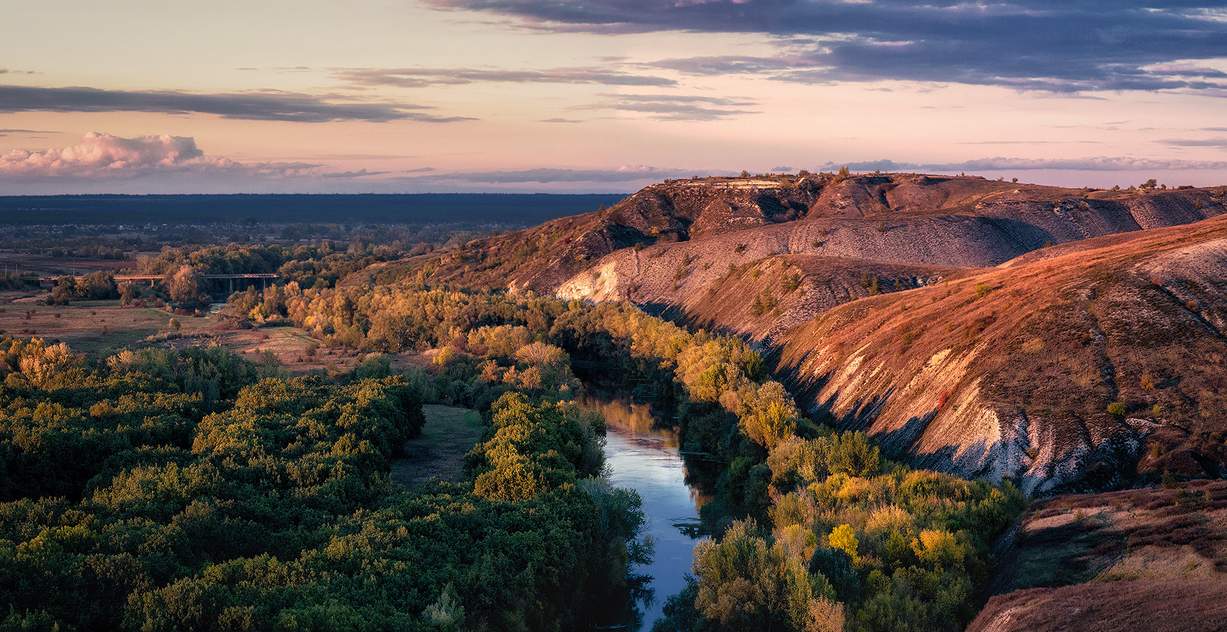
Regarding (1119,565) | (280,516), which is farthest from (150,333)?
(1119,565)

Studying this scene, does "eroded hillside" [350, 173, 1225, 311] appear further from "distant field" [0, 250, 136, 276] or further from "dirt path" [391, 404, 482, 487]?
"dirt path" [391, 404, 482, 487]

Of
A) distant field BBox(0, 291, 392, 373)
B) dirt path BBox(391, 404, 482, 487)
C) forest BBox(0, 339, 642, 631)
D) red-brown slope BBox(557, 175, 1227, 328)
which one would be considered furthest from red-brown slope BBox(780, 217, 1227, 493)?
distant field BBox(0, 291, 392, 373)

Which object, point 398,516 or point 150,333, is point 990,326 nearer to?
point 398,516

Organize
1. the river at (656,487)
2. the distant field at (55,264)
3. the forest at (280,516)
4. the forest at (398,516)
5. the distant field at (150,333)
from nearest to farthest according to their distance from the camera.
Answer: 1. the forest at (280,516)
2. the forest at (398,516)
3. the river at (656,487)
4. the distant field at (150,333)
5. the distant field at (55,264)

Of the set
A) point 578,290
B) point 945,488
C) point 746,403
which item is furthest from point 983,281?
point 578,290

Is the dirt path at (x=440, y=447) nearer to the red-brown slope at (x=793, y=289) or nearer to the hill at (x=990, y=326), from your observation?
the hill at (x=990, y=326)

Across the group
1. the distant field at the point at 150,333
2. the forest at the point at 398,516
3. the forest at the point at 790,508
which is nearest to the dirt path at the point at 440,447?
the forest at the point at 398,516
